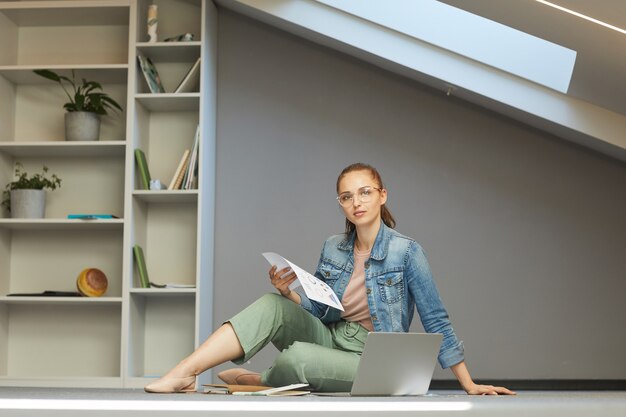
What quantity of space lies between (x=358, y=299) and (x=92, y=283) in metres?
2.29

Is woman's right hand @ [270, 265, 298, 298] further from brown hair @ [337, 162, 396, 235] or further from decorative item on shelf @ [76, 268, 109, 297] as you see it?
decorative item on shelf @ [76, 268, 109, 297]

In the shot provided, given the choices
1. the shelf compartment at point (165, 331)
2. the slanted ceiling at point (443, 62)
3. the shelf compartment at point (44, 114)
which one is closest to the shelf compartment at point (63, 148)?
the shelf compartment at point (44, 114)

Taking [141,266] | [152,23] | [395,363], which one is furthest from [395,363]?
[152,23]

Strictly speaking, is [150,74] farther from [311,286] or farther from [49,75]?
[311,286]

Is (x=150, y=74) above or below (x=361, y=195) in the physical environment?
above

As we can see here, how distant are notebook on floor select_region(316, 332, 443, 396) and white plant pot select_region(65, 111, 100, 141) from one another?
9.23 feet

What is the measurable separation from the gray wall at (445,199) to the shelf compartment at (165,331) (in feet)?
0.62

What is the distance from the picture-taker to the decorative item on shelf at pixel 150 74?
4.50 metres

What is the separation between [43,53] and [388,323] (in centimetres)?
317

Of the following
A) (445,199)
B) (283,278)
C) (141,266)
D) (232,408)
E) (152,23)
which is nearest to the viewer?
(232,408)

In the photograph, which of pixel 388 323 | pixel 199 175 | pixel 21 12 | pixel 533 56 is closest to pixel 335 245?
pixel 388 323

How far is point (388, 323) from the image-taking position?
2.47 meters

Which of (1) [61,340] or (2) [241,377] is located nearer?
(2) [241,377]

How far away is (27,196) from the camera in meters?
4.45
